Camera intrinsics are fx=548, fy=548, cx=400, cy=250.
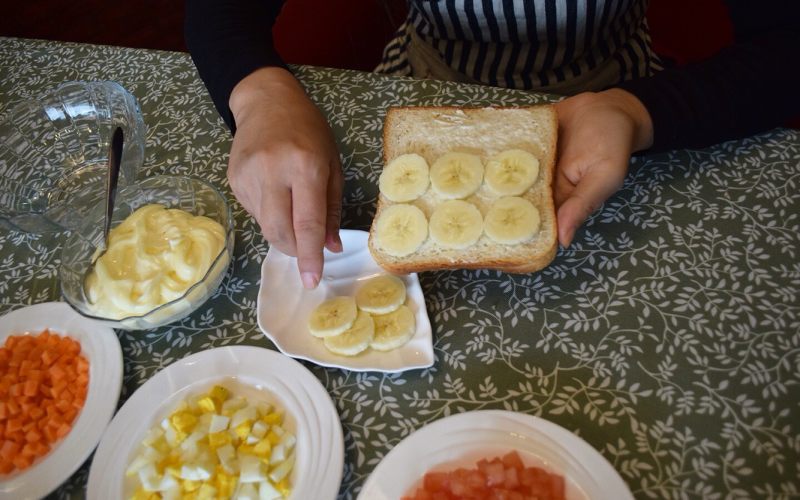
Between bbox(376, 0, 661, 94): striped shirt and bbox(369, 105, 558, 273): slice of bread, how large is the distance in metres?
0.26

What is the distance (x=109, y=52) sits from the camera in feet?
6.55

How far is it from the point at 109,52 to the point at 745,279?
211 centimetres

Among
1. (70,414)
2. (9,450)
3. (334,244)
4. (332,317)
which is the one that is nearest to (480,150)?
(334,244)

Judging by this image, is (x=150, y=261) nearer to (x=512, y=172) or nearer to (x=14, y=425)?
(x=14, y=425)

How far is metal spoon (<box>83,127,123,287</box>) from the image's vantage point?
49.4 inches

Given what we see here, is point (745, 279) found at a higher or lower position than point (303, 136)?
lower

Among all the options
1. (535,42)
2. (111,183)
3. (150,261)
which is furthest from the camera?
(535,42)

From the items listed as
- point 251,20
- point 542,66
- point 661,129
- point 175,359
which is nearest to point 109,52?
point 251,20

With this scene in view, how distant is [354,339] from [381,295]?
0.11m

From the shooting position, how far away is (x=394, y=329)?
1078 mm

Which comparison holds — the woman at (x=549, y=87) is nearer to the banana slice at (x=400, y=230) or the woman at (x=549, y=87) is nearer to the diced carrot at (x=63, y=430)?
the banana slice at (x=400, y=230)

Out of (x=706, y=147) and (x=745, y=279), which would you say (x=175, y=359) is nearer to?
(x=745, y=279)

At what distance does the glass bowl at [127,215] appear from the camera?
45.5 inches

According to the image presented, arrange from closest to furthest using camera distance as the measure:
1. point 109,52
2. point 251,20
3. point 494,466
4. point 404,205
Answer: point 494,466
point 404,205
point 251,20
point 109,52
